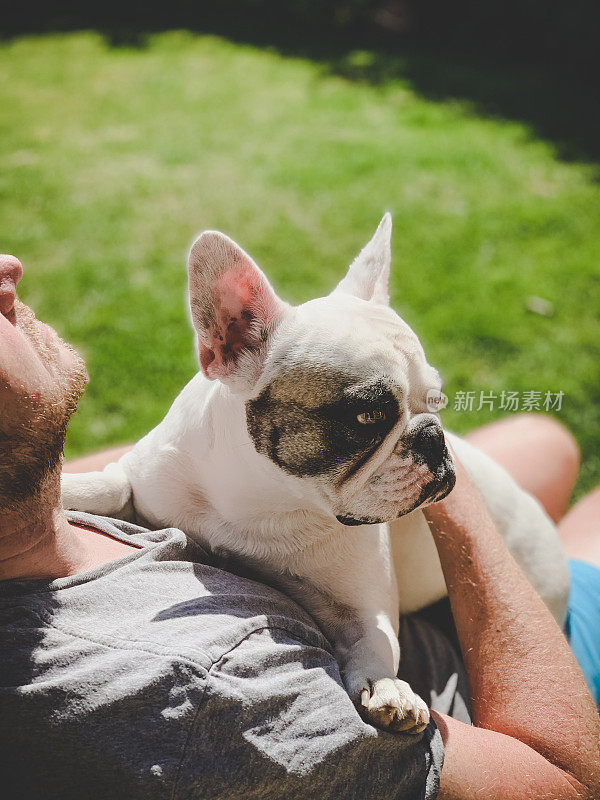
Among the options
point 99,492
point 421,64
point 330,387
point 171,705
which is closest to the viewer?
point 171,705

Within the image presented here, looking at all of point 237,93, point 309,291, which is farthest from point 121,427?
point 237,93

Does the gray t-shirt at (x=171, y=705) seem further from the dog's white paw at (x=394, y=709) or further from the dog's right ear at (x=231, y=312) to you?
the dog's right ear at (x=231, y=312)

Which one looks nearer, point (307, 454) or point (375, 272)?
point (307, 454)

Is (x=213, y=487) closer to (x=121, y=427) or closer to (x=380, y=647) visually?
(x=380, y=647)

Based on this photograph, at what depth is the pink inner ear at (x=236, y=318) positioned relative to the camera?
153 cm

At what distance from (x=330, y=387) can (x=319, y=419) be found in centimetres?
8

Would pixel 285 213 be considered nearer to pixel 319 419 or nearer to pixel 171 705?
pixel 319 419

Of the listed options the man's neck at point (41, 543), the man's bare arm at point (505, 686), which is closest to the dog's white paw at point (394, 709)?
the man's bare arm at point (505, 686)

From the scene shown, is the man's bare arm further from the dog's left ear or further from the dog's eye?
the dog's left ear

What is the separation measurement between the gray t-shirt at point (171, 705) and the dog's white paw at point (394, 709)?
29 mm

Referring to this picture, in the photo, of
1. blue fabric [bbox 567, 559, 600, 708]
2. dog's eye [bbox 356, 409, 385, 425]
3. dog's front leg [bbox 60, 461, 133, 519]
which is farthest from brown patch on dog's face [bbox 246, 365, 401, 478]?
blue fabric [bbox 567, 559, 600, 708]

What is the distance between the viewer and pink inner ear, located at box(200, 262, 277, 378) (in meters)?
1.53

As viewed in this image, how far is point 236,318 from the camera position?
1.59 metres

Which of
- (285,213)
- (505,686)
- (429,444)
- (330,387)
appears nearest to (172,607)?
(330,387)
